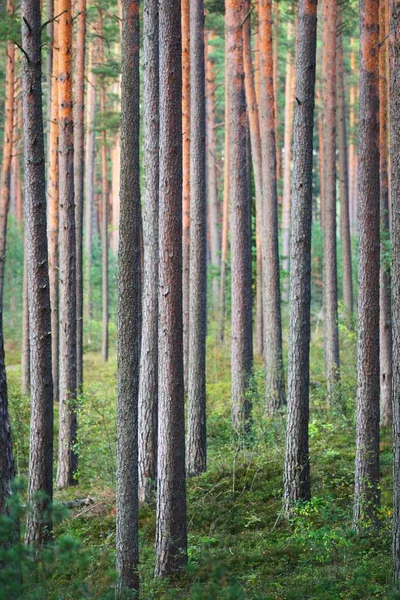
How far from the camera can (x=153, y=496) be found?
41.3ft

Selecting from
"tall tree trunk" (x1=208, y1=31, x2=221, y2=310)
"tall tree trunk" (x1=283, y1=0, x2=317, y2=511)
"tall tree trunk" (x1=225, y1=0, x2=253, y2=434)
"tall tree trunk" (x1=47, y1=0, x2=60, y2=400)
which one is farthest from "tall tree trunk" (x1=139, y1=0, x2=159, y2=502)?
"tall tree trunk" (x1=208, y1=31, x2=221, y2=310)

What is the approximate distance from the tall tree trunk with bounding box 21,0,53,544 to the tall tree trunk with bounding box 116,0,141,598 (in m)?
1.16

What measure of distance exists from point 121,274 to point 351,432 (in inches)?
341

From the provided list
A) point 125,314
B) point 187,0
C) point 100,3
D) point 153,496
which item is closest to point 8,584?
point 125,314

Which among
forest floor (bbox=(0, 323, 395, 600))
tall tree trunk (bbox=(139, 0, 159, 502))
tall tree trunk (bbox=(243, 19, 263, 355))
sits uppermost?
tall tree trunk (bbox=(243, 19, 263, 355))

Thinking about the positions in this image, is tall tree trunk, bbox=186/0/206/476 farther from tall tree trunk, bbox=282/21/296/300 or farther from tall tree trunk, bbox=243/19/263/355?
tall tree trunk, bbox=282/21/296/300

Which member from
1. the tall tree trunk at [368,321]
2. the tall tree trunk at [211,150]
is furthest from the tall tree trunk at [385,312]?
the tall tree trunk at [211,150]

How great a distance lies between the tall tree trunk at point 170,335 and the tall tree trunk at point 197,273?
4356 mm

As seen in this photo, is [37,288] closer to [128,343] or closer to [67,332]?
[128,343]

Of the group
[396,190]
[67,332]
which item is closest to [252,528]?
[67,332]

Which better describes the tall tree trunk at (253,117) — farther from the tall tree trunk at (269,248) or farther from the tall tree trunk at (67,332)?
the tall tree trunk at (67,332)

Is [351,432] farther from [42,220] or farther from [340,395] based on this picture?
[42,220]

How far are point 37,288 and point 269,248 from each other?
909 centimetres

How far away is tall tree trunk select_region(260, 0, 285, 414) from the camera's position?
58.6 ft
